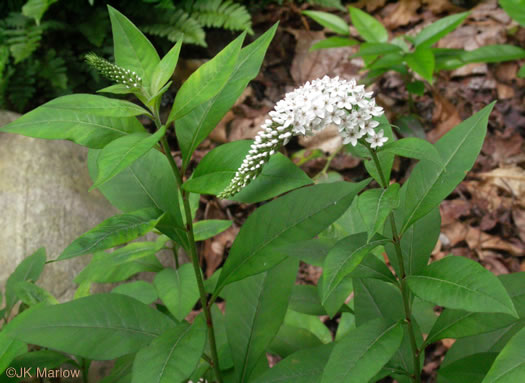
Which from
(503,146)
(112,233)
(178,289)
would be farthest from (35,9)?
(503,146)

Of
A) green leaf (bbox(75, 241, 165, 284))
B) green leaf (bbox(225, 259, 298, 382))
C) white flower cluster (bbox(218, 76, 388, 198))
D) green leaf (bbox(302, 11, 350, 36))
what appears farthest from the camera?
green leaf (bbox(302, 11, 350, 36))

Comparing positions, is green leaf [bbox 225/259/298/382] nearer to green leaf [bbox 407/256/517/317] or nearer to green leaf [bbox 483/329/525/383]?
green leaf [bbox 407/256/517/317]

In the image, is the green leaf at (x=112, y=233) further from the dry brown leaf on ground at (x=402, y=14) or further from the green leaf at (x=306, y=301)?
the dry brown leaf on ground at (x=402, y=14)

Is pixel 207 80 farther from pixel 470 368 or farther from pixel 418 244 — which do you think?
pixel 470 368

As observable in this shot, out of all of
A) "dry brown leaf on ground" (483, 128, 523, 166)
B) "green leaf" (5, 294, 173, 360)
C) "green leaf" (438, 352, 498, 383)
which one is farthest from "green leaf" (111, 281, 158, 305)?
"dry brown leaf on ground" (483, 128, 523, 166)

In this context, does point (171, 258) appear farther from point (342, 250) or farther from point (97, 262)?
point (342, 250)

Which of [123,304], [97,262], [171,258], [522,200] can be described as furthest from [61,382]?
[522,200]

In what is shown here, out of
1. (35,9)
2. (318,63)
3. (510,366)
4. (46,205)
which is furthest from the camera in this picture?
(318,63)
